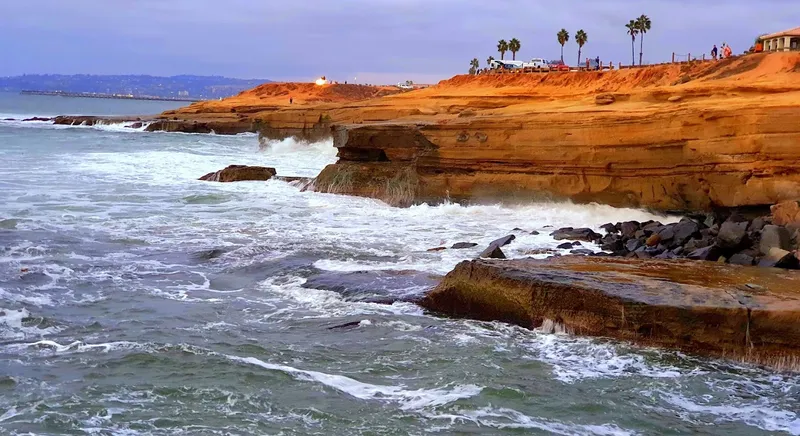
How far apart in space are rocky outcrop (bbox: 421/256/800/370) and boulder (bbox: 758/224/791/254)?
1.82 metres

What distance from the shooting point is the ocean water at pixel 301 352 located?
7574 mm

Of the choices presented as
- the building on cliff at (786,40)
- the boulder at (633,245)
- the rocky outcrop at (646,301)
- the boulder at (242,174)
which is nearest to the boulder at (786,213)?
the boulder at (633,245)

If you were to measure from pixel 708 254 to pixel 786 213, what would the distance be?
261 centimetres

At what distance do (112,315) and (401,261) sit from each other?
16.4ft

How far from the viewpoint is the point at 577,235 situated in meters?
15.9

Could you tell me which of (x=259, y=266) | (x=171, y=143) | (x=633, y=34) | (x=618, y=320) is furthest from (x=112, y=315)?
(x=633, y=34)

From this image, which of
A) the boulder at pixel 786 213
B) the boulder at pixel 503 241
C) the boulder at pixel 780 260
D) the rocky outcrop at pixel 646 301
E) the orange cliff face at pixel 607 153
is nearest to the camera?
the rocky outcrop at pixel 646 301

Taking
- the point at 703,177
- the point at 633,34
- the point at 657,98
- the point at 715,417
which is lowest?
the point at 715,417

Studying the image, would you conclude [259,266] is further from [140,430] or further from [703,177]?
[703,177]

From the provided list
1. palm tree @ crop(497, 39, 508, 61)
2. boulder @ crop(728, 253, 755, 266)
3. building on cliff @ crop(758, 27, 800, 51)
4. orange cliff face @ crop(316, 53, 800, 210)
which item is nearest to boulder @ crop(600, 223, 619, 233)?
orange cliff face @ crop(316, 53, 800, 210)

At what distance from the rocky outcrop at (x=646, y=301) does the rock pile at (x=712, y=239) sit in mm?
1371

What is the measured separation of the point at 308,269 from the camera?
44.0 feet

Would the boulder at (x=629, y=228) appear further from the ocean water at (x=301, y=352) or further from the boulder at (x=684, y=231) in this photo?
the ocean water at (x=301, y=352)

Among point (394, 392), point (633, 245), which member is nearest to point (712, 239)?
point (633, 245)
